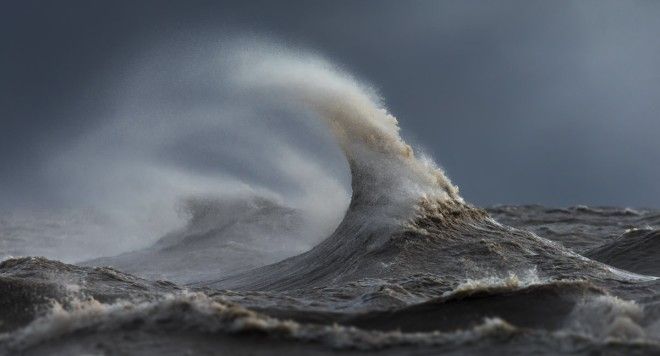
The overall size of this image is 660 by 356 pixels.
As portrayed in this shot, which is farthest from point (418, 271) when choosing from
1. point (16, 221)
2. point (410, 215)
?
point (16, 221)

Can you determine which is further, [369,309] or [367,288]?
[367,288]

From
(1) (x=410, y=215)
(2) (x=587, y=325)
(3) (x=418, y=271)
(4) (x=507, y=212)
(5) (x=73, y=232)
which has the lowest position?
(2) (x=587, y=325)

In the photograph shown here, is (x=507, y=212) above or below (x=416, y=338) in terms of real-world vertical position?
above

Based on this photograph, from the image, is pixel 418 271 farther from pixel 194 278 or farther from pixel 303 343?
pixel 194 278

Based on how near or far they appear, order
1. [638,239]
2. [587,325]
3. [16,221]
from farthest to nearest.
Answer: [16,221] → [638,239] → [587,325]

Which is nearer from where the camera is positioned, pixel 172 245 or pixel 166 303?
pixel 166 303

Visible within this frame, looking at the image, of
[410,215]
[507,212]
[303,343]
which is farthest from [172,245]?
[303,343]

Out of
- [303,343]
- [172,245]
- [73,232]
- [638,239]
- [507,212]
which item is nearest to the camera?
[303,343]

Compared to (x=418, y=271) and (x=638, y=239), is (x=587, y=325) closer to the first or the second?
(x=418, y=271)
